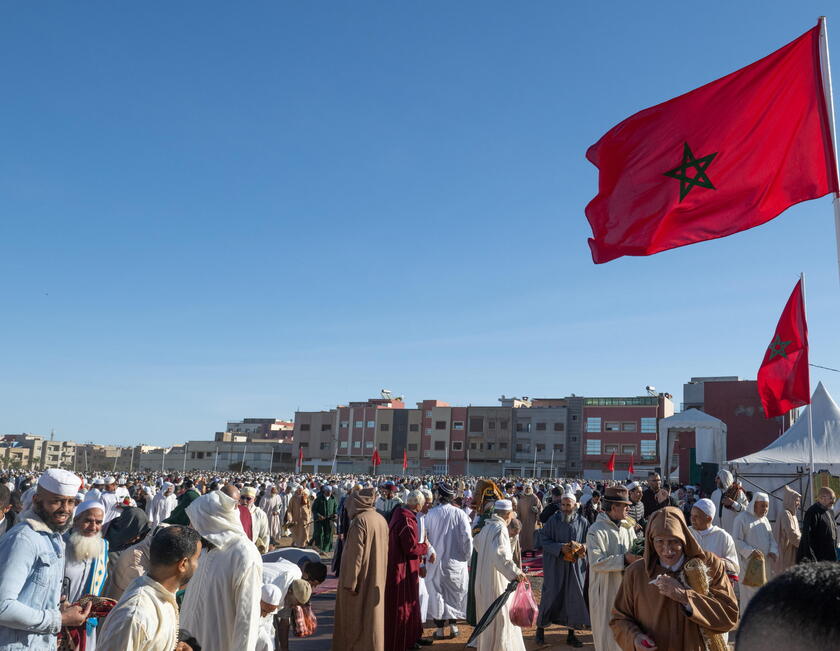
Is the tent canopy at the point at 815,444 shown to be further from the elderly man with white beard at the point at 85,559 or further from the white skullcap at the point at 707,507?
the elderly man with white beard at the point at 85,559

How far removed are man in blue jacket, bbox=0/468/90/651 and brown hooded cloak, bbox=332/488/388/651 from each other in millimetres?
3404

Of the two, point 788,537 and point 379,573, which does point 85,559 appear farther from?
point 788,537

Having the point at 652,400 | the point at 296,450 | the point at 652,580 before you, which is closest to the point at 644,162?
the point at 652,580

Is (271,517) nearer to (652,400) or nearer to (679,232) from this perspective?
(679,232)

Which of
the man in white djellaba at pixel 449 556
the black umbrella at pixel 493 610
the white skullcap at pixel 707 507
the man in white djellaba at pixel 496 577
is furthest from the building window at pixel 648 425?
the black umbrella at pixel 493 610

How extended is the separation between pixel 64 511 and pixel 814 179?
4.56m

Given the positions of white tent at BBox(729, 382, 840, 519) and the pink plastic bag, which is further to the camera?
white tent at BBox(729, 382, 840, 519)

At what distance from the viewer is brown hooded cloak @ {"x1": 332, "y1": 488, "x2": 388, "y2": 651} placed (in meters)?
6.51

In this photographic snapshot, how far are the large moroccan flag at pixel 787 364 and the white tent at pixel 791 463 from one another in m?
7.75

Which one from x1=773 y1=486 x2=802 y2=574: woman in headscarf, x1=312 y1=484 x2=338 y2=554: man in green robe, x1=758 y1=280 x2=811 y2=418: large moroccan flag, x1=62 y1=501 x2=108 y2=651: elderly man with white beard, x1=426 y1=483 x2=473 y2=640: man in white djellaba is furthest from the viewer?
x1=312 y1=484 x2=338 y2=554: man in green robe

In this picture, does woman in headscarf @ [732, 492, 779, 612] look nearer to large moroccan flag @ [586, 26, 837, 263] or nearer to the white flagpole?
large moroccan flag @ [586, 26, 837, 263]

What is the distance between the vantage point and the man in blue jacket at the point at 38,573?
3.01 meters

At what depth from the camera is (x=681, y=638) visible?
11.8 feet

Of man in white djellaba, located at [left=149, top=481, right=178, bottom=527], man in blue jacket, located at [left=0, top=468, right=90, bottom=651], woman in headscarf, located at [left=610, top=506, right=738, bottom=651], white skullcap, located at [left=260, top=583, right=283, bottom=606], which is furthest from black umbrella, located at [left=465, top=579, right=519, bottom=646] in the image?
man in white djellaba, located at [left=149, top=481, right=178, bottom=527]
